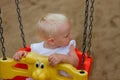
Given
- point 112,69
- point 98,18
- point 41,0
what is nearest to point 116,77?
point 112,69

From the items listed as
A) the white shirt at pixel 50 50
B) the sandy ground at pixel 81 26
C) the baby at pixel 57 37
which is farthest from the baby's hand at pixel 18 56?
Answer: the sandy ground at pixel 81 26

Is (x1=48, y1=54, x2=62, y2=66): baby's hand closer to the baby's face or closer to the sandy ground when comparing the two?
the baby's face

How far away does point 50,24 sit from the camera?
1708 millimetres

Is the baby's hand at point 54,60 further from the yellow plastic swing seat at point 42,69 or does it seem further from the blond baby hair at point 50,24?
the blond baby hair at point 50,24

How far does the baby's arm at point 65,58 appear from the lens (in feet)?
5.33

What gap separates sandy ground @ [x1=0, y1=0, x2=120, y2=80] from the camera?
2.68m

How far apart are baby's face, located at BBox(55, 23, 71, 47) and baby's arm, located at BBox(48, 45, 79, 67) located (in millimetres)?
66

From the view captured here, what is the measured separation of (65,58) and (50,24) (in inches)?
6.6

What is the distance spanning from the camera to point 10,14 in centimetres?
331

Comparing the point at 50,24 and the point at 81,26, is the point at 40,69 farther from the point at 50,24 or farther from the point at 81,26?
the point at 81,26

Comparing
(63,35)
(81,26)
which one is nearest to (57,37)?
(63,35)

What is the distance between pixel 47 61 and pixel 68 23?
0.22 m

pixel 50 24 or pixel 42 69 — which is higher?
pixel 50 24

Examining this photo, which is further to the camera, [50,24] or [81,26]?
[81,26]
